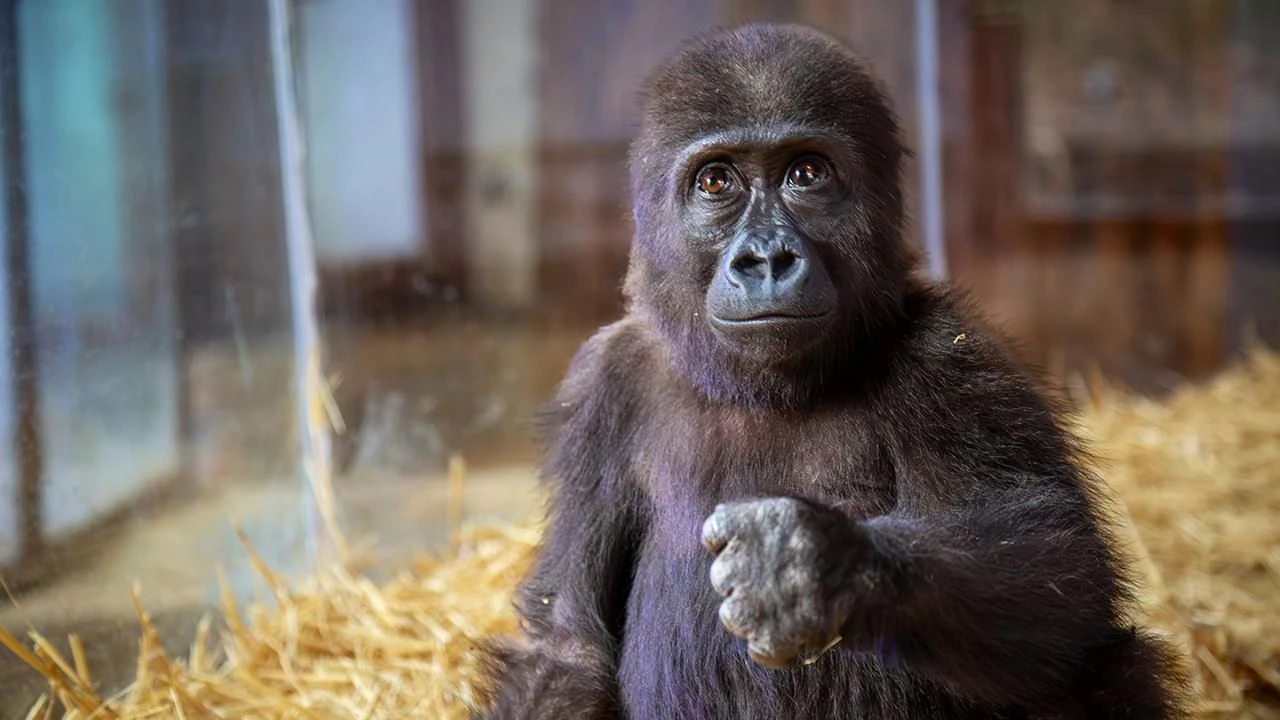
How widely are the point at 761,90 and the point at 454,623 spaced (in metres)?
2.38

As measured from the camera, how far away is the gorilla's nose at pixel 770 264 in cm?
281

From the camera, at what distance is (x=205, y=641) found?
4.24 metres

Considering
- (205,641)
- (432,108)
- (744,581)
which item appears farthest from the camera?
(432,108)

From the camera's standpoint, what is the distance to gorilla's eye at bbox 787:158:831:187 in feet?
9.91

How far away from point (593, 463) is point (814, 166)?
1.05 m

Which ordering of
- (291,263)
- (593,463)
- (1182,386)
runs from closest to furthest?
(593,463), (291,263), (1182,386)

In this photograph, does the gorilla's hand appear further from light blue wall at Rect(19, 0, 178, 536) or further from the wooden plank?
the wooden plank

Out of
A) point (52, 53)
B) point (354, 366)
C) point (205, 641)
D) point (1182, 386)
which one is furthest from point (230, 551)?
point (1182, 386)

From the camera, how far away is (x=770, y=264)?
9.28 feet

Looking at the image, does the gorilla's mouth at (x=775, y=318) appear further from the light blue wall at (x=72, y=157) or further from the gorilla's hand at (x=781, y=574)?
the light blue wall at (x=72, y=157)

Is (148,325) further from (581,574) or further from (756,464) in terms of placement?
(756,464)

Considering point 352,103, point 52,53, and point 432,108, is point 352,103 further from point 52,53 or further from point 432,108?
point 52,53

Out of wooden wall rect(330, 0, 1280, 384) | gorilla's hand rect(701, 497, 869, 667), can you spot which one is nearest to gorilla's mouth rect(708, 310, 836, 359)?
gorilla's hand rect(701, 497, 869, 667)

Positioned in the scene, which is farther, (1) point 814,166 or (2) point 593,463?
(2) point 593,463
